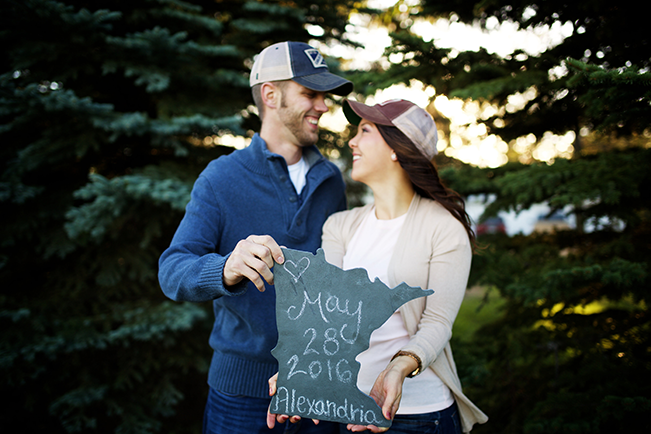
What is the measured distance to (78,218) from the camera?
2.95 meters

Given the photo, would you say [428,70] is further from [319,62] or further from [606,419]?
[606,419]

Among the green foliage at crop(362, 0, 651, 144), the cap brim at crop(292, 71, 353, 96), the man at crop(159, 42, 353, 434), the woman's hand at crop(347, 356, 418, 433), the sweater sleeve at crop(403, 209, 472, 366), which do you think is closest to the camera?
the woman's hand at crop(347, 356, 418, 433)

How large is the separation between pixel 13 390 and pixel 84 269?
3.72 ft

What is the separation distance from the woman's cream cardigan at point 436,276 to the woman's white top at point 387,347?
6 centimetres

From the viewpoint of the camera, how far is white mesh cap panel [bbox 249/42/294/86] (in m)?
2.14

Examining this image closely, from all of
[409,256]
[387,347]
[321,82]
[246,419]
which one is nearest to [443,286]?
[409,256]

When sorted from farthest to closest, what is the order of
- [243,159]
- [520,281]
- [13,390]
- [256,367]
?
1. [13,390]
2. [520,281]
3. [243,159]
4. [256,367]

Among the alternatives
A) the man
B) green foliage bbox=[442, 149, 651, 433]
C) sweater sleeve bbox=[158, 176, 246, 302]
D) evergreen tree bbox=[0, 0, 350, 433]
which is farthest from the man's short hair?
green foliage bbox=[442, 149, 651, 433]

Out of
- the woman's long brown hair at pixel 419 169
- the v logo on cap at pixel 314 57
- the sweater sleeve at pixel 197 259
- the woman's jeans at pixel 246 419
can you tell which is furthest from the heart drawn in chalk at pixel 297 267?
the v logo on cap at pixel 314 57

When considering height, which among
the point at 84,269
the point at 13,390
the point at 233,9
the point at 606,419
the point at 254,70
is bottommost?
the point at 13,390

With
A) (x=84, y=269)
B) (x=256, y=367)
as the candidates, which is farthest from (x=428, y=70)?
(x=84, y=269)

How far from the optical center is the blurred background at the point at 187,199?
101 inches

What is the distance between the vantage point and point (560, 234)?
344 centimetres

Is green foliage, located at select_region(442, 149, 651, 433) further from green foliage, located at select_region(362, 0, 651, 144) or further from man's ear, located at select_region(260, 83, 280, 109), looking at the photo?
man's ear, located at select_region(260, 83, 280, 109)
